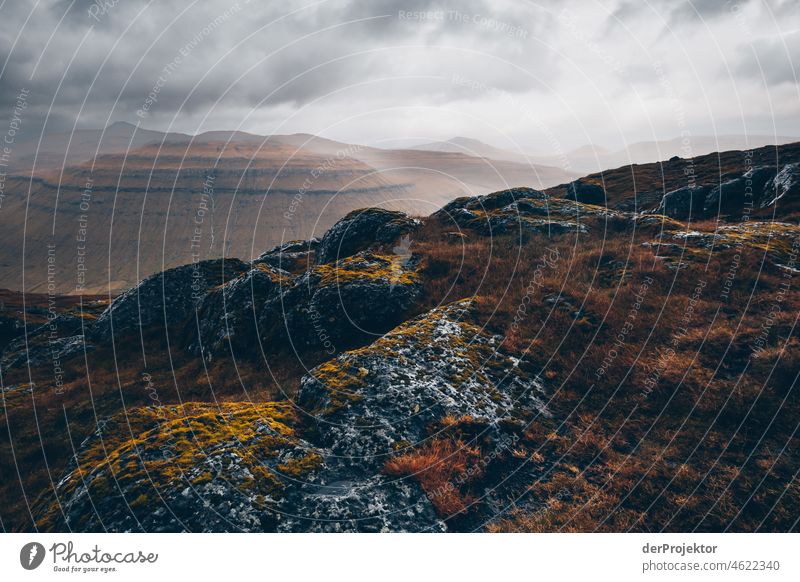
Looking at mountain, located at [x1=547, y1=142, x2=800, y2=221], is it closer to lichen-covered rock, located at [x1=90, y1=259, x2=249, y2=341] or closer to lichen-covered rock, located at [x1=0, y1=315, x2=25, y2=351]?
lichen-covered rock, located at [x1=90, y1=259, x2=249, y2=341]

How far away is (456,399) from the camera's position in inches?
445

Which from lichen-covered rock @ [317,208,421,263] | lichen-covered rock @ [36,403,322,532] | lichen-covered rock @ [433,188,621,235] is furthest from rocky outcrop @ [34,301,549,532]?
lichen-covered rock @ [317,208,421,263]

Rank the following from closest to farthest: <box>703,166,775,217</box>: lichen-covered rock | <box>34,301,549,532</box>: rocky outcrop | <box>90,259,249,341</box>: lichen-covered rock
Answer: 1. <box>34,301,549,532</box>: rocky outcrop
2. <box>90,259,249,341</box>: lichen-covered rock
3. <box>703,166,775,217</box>: lichen-covered rock

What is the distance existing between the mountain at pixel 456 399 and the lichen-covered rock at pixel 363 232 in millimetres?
3427

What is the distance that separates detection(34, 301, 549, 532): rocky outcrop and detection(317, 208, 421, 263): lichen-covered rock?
15.0 m

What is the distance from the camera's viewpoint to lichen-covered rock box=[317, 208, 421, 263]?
27.5 metres

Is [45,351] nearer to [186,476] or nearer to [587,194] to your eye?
[186,476]

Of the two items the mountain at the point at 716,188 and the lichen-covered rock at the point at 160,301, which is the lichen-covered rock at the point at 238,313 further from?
the mountain at the point at 716,188

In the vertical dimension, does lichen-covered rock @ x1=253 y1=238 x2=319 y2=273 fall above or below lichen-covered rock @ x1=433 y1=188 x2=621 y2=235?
below

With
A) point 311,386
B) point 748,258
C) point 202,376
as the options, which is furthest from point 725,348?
point 202,376

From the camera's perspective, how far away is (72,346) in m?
26.1

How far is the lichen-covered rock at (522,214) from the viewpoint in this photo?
25.3m

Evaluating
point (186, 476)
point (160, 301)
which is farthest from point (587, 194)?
point (186, 476)

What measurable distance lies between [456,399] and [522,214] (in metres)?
19.8
